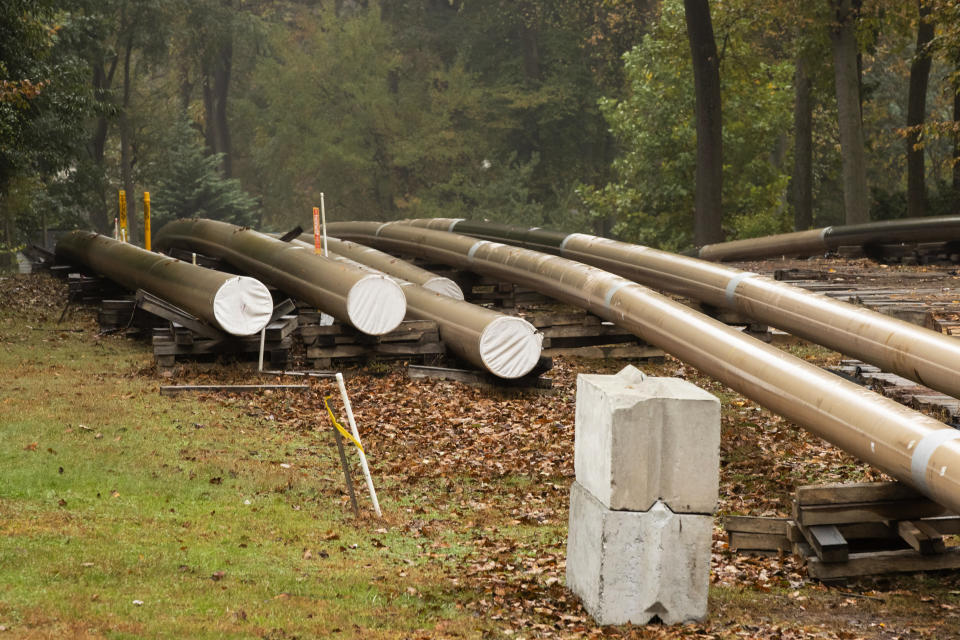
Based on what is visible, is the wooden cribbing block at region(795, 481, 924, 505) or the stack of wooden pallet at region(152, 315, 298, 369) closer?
the wooden cribbing block at region(795, 481, 924, 505)

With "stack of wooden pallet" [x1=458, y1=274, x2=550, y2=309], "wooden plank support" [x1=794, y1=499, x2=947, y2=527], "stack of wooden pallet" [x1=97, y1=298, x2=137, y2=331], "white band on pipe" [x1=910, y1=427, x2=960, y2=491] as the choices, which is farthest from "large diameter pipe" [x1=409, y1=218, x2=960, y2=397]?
"stack of wooden pallet" [x1=97, y1=298, x2=137, y2=331]

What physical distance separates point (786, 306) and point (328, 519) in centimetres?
678

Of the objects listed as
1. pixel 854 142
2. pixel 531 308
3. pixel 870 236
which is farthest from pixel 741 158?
pixel 531 308

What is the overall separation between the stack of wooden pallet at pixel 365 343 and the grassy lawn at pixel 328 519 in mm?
432

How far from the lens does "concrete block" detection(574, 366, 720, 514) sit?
6.73 m

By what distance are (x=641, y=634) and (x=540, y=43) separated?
1925 inches

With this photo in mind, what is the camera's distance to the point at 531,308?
1906 cm

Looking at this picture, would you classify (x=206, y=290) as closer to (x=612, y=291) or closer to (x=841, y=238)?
(x=612, y=291)

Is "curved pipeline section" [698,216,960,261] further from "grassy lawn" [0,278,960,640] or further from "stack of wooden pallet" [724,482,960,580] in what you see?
"stack of wooden pallet" [724,482,960,580]

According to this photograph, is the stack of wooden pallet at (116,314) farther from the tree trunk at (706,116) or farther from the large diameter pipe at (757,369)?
the tree trunk at (706,116)

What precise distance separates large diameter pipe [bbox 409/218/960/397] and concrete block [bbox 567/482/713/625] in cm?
402

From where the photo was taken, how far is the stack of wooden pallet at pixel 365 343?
14922mm

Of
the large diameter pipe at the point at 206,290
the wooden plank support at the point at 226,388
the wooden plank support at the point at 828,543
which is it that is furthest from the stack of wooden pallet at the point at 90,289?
the wooden plank support at the point at 828,543

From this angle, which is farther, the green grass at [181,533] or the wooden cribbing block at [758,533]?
the wooden cribbing block at [758,533]
